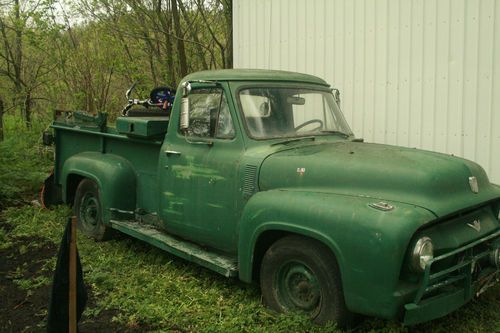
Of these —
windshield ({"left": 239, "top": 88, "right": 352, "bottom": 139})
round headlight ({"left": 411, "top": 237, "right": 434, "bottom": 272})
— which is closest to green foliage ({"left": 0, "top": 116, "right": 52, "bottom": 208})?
windshield ({"left": 239, "top": 88, "right": 352, "bottom": 139})

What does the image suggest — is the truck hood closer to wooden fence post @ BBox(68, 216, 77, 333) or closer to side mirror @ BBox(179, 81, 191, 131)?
side mirror @ BBox(179, 81, 191, 131)

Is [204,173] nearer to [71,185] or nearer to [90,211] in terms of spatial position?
[90,211]

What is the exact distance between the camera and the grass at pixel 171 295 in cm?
412

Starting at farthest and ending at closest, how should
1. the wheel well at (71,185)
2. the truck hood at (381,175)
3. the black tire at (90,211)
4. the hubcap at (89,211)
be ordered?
1. the wheel well at (71,185)
2. the hubcap at (89,211)
3. the black tire at (90,211)
4. the truck hood at (381,175)

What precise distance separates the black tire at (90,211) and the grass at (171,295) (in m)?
0.14

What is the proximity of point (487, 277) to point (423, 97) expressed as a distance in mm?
2791

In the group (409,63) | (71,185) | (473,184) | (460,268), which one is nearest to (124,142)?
(71,185)

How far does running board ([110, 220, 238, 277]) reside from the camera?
4643mm

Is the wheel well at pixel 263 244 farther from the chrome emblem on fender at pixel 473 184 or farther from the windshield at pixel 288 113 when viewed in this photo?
the chrome emblem on fender at pixel 473 184

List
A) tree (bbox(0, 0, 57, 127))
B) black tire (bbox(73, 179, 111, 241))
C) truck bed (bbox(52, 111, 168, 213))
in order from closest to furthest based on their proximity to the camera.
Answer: truck bed (bbox(52, 111, 168, 213))
black tire (bbox(73, 179, 111, 241))
tree (bbox(0, 0, 57, 127))

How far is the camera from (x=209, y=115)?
5023 mm

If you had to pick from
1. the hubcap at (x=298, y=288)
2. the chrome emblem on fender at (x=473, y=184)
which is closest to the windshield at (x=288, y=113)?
the hubcap at (x=298, y=288)

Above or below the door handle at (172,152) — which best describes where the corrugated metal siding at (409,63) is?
above

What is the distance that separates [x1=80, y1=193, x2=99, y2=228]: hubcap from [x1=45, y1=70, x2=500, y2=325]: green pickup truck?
1.68ft
